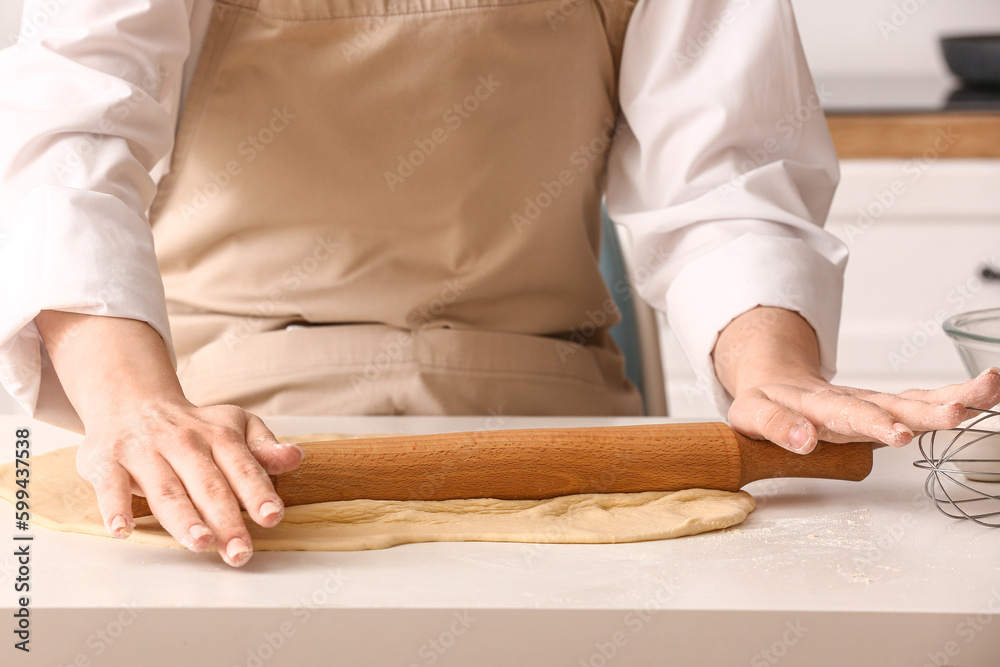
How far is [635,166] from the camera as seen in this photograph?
2.87 ft

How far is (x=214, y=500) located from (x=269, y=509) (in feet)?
0.10

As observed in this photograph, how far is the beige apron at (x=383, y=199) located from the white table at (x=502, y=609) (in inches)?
14.5

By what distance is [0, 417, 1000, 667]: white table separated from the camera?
0.39 m

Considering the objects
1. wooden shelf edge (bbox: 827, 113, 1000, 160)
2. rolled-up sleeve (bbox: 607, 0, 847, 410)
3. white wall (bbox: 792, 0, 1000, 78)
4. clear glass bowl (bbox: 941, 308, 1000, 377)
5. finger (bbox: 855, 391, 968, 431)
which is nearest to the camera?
finger (bbox: 855, 391, 968, 431)

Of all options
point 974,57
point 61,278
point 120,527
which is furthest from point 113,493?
point 974,57

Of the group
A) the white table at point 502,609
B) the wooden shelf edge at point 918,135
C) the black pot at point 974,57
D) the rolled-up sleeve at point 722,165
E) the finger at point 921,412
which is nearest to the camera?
the white table at point 502,609

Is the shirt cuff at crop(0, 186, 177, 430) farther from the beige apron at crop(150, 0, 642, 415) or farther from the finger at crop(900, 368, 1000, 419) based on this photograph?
the finger at crop(900, 368, 1000, 419)

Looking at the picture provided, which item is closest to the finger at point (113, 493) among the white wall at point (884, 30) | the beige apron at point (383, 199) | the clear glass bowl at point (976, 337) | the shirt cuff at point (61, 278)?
the shirt cuff at point (61, 278)

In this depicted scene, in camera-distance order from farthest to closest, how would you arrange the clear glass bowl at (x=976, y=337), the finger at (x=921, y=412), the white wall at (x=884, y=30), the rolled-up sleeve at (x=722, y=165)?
the white wall at (x=884, y=30) → the rolled-up sleeve at (x=722, y=165) → the clear glass bowl at (x=976, y=337) → the finger at (x=921, y=412)

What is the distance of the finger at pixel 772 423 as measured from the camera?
1.76 feet

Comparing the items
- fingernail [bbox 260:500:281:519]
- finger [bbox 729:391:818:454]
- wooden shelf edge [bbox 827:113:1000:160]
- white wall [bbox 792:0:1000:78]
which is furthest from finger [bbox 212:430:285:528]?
white wall [bbox 792:0:1000:78]

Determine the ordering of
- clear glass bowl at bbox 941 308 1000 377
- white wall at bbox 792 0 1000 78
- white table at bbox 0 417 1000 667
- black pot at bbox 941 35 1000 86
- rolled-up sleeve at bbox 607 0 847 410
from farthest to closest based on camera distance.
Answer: white wall at bbox 792 0 1000 78 < black pot at bbox 941 35 1000 86 < rolled-up sleeve at bbox 607 0 847 410 < clear glass bowl at bbox 941 308 1000 377 < white table at bbox 0 417 1000 667

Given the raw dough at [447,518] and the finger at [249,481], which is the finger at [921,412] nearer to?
the raw dough at [447,518]

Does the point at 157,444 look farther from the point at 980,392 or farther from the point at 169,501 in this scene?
the point at 980,392
